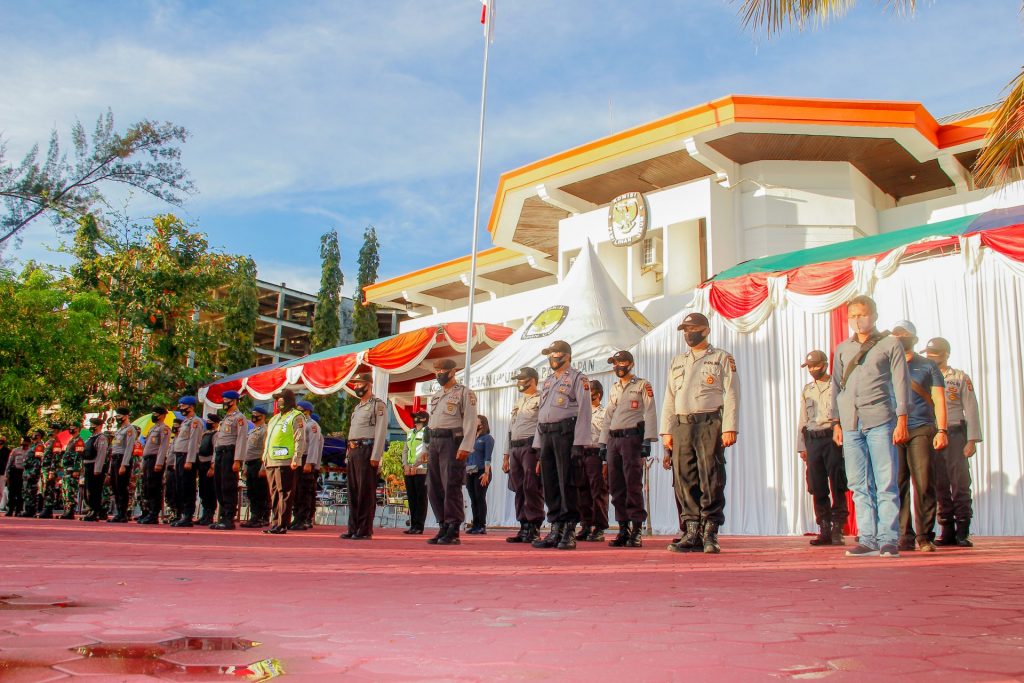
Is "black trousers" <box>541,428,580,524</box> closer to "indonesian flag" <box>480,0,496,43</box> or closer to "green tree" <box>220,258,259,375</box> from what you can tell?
"indonesian flag" <box>480,0,496,43</box>

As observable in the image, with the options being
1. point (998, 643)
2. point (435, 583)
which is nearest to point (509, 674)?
point (998, 643)

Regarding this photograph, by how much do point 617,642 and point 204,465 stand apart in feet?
33.1

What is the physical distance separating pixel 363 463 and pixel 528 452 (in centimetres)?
176

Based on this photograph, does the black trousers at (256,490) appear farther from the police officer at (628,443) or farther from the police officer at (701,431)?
the police officer at (701,431)

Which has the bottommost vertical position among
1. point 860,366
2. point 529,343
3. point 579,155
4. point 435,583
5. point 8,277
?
point 435,583

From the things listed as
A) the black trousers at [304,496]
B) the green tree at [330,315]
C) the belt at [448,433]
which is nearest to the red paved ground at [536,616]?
the belt at [448,433]

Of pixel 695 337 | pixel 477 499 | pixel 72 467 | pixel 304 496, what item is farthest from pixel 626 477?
pixel 72 467

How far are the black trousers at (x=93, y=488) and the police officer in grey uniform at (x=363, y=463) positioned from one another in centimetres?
712

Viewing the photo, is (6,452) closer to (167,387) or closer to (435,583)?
(167,387)

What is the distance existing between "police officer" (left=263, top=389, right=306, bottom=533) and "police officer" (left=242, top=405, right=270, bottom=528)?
144 cm

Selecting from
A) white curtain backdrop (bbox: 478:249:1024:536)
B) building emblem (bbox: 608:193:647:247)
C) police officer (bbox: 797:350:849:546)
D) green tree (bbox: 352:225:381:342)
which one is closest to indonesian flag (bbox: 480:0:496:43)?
building emblem (bbox: 608:193:647:247)

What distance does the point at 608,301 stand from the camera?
1346 centimetres

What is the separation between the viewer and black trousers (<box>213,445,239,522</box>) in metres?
10.6

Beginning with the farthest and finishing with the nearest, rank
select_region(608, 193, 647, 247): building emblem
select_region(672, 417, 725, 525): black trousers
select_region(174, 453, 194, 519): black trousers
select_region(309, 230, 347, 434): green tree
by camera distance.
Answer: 1. select_region(309, 230, 347, 434): green tree
2. select_region(608, 193, 647, 247): building emblem
3. select_region(174, 453, 194, 519): black trousers
4. select_region(672, 417, 725, 525): black trousers
